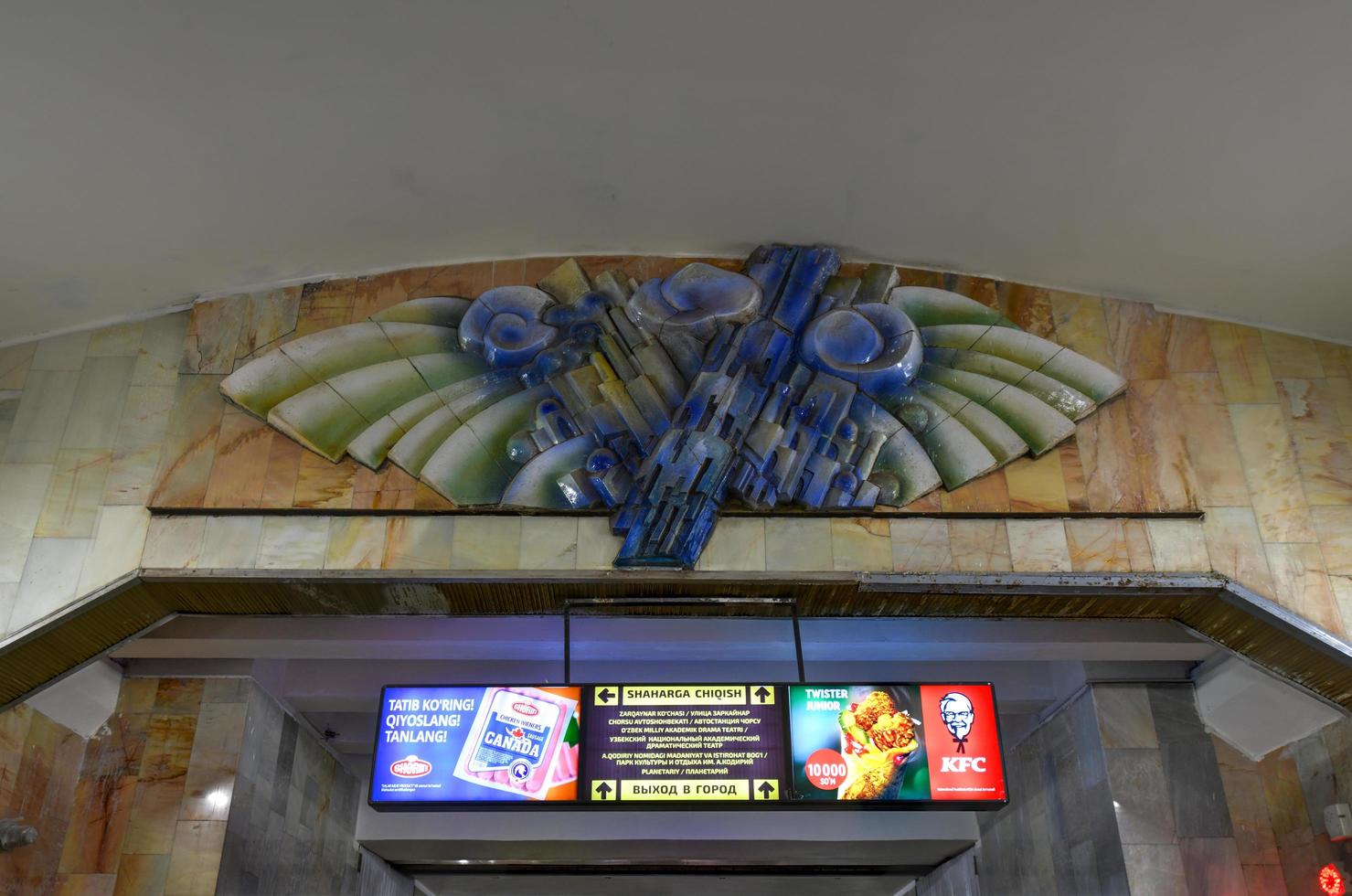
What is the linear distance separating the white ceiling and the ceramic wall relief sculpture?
1.25 ft

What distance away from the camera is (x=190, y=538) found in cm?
536

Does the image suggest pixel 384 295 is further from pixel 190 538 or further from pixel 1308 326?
pixel 1308 326

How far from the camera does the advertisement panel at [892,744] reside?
5.24 m

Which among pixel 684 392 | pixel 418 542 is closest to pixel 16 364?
pixel 418 542

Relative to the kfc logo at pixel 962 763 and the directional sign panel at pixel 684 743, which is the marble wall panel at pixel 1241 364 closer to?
the kfc logo at pixel 962 763

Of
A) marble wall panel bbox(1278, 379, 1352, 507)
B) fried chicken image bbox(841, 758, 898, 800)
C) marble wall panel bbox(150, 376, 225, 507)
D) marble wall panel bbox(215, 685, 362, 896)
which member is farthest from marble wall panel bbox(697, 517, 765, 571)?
marble wall panel bbox(215, 685, 362, 896)

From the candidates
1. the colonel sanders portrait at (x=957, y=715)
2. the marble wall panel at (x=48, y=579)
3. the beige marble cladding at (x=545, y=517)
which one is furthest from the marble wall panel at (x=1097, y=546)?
the marble wall panel at (x=48, y=579)

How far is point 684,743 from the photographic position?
5.25 m

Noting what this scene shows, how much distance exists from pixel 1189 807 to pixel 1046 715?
4.47ft

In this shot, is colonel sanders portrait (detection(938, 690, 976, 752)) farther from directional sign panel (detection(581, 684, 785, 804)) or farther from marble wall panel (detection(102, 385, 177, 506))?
marble wall panel (detection(102, 385, 177, 506))

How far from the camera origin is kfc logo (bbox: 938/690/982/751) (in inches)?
217

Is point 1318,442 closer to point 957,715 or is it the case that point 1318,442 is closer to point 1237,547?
point 1237,547

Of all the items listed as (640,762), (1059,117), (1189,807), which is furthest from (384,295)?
(1189,807)

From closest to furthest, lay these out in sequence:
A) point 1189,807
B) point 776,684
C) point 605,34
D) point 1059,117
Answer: point 605,34, point 1059,117, point 776,684, point 1189,807
